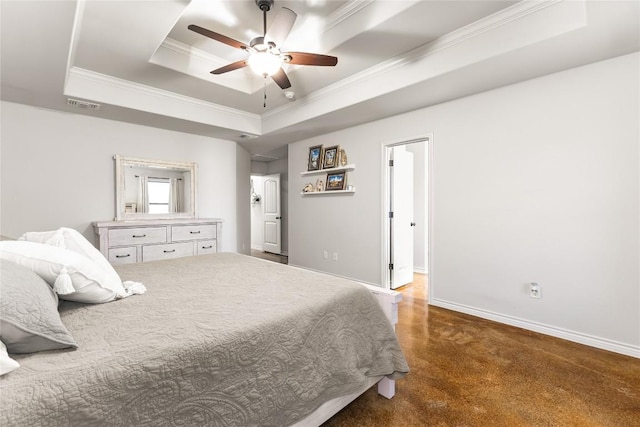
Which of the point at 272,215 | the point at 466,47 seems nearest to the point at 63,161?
the point at 272,215

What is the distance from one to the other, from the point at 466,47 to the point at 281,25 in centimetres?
148

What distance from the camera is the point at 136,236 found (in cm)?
356

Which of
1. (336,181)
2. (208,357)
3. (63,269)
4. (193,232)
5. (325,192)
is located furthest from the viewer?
(325,192)

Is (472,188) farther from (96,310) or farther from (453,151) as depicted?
(96,310)

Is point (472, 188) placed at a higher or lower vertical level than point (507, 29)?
lower

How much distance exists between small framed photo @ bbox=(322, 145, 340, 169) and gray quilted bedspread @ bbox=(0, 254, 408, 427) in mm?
2712

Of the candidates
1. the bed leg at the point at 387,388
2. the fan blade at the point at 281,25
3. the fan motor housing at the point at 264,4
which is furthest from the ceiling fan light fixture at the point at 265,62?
the bed leg at the point at 387,388

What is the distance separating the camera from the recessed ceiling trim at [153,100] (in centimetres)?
297

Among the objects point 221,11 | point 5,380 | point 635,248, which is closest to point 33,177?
point 221,11

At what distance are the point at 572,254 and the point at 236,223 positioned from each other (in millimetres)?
4494

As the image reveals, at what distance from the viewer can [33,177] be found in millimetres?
3242

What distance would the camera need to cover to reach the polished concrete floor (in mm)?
1505

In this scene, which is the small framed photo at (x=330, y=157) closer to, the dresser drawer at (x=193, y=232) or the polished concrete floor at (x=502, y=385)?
the dresser drawer at (x=193, y=232)

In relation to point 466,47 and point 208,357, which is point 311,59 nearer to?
point 466,47
